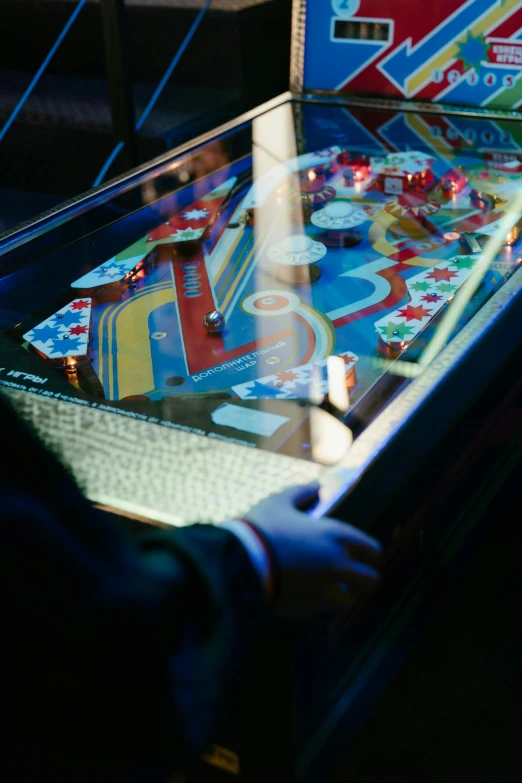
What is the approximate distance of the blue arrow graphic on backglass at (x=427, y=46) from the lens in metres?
1.97

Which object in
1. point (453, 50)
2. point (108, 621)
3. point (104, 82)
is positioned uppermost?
point (453, 50)

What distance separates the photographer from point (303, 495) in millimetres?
811

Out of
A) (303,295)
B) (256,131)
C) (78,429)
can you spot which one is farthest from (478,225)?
(78,429)

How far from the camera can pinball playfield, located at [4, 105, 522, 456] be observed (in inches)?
43.6

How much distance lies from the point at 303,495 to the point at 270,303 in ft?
1.81

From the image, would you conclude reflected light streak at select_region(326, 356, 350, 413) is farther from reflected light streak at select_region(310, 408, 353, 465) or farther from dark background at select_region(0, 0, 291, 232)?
dark background at select_region(0, 0, 291, 232)

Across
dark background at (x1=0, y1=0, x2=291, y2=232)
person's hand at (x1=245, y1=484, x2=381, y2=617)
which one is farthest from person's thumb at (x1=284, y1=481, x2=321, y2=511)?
dark background at (x1=0, y1=0, x2=291, y2=232)

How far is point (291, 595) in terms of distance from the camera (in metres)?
0.76

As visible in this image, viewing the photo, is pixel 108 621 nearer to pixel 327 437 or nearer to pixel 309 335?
pixel 327 437

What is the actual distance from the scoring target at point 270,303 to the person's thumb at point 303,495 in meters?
0.50

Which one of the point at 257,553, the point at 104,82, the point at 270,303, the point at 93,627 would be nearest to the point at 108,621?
the point at 93,627

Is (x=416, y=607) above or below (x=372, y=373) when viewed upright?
below

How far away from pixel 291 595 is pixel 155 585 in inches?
7.5

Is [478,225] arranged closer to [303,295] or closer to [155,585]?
[303,295]
